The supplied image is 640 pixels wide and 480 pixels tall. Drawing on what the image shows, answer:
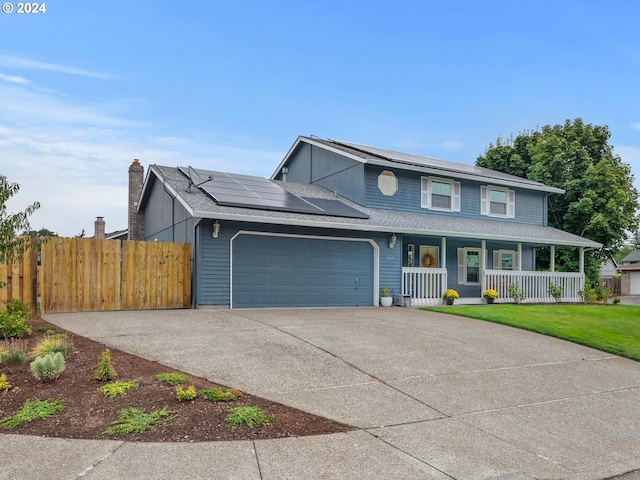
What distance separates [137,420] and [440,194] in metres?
17.0

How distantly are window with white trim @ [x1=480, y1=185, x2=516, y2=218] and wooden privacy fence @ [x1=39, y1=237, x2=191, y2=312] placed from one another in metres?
13.6

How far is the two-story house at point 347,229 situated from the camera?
1318 centimetres

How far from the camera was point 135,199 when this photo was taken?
21.2 metres

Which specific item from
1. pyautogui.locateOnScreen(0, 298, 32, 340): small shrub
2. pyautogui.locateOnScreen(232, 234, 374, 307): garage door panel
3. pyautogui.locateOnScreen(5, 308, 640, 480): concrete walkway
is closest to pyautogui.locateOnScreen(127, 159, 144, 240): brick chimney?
pyautogui.locateOnScreen(232, 234, 374, 307): garage door panel

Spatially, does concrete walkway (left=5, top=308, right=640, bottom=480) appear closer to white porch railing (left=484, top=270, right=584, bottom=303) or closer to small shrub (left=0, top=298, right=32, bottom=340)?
small shrub (left=0, top=298, right=32, bottom=340)

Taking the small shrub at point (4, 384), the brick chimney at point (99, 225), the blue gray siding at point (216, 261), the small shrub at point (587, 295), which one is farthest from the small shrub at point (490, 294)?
the brick chimney at point (99, 225)

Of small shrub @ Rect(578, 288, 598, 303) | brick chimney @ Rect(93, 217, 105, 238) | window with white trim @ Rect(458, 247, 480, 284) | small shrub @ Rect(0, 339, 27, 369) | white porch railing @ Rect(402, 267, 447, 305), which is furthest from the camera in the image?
brick chimney @ Rect(93, 217, 105, 238)

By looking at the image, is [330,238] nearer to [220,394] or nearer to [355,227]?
[355,227]

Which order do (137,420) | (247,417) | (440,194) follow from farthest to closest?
(440,194), (247,417), (137,420)

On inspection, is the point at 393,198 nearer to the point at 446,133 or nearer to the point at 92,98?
the point at 92,98

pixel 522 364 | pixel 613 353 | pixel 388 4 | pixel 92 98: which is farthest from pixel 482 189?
pixel 92 98

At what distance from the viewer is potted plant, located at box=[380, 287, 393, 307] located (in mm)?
15352

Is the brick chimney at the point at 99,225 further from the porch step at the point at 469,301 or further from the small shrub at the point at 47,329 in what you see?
the porch step at the point at 469,301

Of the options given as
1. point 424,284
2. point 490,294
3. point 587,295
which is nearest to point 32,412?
point 424,284
